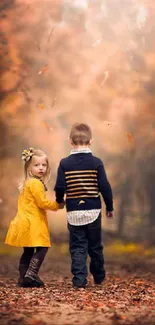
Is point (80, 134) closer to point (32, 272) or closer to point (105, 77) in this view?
point (32, 272)

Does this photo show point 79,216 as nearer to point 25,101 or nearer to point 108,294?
point 108,294

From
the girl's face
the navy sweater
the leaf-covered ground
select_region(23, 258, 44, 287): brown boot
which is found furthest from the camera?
the girl's face

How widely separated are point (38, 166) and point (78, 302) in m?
1.42

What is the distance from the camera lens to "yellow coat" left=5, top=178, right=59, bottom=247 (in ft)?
17.4

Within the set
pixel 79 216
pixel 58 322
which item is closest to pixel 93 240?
pixel 79 216

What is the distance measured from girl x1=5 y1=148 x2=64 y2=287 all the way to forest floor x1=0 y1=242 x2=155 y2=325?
0.62ft

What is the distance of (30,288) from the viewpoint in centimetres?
525

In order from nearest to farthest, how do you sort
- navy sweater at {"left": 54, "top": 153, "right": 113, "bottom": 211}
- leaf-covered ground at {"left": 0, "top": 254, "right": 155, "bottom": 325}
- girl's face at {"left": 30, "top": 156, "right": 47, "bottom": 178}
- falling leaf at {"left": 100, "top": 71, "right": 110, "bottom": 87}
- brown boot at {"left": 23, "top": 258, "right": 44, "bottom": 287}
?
1. leaf-covered ground at {"left": 0, "top": 254, "right": 155, "bottom": 325}
2. navy sweater at {"left": 54, "top": 153, "right": 113, "bottom": 211}
3. brown boot at {"left": 23, "top": 258, "right": 44, "bottom": 287}
4. girl's face at {"left": 30, "top": 156, "right": 47, "bottom": 178}
5. falling leaf at {"left": 100, "top": 71, "right": 110, "bottom": 87}

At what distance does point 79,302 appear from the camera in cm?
435

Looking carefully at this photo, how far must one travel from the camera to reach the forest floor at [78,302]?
370 cm

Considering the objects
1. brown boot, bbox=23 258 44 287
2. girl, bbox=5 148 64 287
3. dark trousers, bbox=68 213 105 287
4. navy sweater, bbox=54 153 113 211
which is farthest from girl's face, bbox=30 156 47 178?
brown boot, bbox=23 258 44 287

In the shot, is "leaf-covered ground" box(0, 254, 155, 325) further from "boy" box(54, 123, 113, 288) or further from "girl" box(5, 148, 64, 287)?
"boy" box(54, 123, 113, 288)

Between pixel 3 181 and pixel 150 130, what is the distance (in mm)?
2280

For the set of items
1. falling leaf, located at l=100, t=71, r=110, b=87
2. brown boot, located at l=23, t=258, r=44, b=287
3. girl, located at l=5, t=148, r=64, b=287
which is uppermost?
falling leaf, located at l=100, t=71, r=110, b=87
